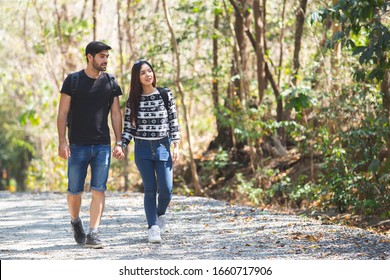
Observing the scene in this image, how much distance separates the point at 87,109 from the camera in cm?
905

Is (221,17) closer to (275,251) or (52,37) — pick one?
(52,37)

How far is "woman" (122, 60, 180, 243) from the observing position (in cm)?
934

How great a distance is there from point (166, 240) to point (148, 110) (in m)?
1.63

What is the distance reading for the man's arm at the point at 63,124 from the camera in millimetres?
8938

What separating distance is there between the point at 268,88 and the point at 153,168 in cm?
1058

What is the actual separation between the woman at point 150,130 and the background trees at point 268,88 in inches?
93.2

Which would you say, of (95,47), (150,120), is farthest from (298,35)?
(95,47)

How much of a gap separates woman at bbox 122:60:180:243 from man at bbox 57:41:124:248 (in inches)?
10.9

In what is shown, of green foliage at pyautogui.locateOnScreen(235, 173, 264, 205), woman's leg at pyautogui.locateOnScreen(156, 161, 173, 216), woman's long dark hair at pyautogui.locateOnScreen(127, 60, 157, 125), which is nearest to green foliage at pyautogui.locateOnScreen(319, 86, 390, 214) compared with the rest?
green foliage at pyautogui.locateOnScreen(235, 173, 264, 205)

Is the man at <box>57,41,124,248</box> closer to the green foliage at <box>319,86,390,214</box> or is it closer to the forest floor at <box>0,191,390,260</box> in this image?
the forest floor at <box>0,191,390,260</box>

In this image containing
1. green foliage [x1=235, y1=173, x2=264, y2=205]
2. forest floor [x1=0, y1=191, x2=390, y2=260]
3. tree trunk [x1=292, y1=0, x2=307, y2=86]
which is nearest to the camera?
forest floor [x1=0, y1=191, x2=390, y2=260]

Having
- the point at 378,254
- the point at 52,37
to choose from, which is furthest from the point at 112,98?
the point at 52,37

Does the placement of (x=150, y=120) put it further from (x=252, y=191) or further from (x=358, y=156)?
(x=252, y=191)

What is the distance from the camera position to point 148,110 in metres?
9.35
